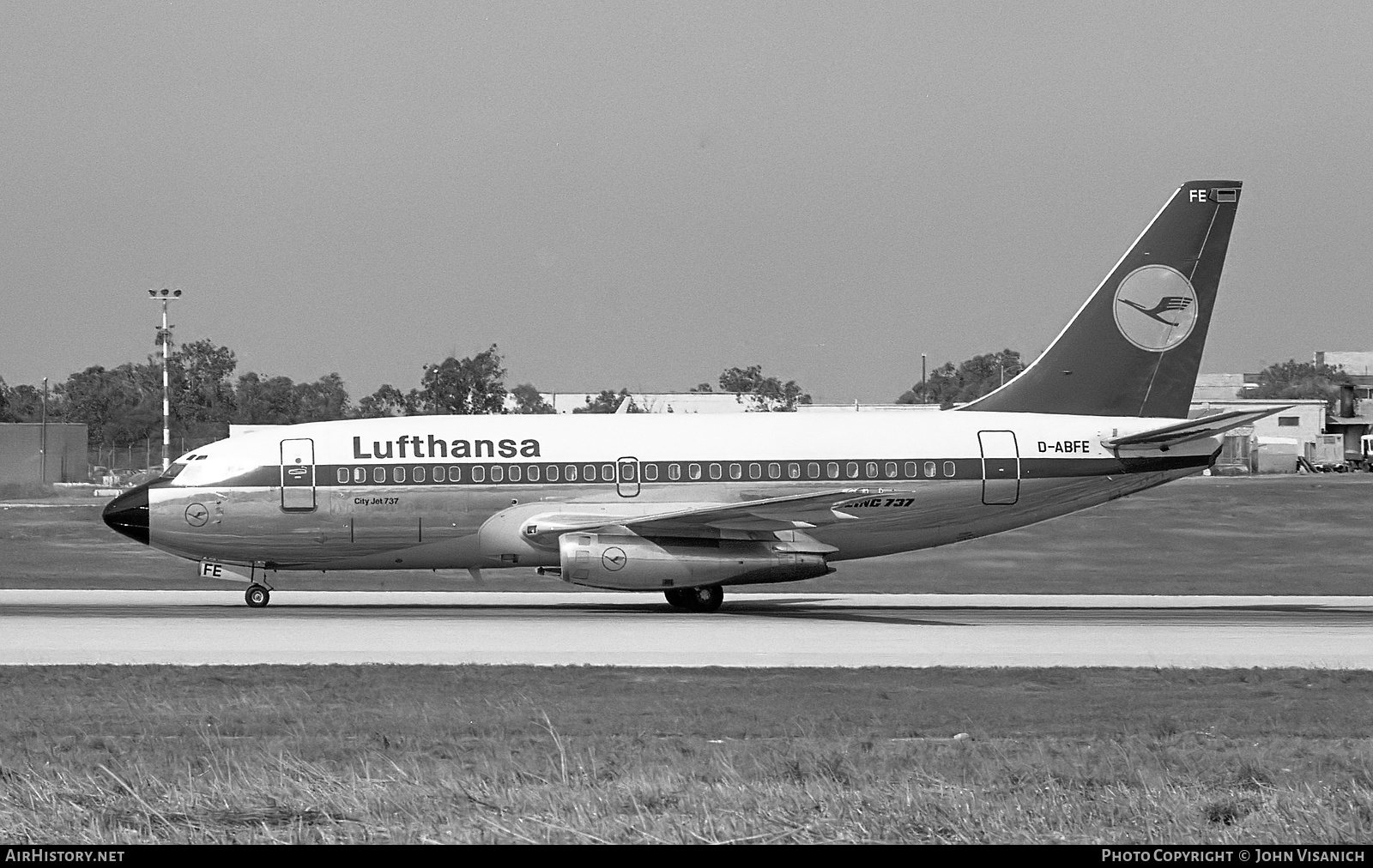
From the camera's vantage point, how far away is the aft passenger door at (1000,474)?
3014cm

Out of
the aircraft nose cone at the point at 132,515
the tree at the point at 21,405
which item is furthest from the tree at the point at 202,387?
the aircraft nose cone at the point at 132,515

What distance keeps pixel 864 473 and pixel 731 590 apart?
7137 millimetres

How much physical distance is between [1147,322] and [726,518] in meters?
9.74

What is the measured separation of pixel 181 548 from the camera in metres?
29.7

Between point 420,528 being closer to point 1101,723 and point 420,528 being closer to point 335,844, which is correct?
point 1101,723

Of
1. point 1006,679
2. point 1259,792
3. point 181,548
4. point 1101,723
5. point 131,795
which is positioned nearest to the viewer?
point 131,795

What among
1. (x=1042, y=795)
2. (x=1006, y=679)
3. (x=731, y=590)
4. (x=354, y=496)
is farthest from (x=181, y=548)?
(x=1042, y=795)

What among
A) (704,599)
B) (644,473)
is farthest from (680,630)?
(644,473)

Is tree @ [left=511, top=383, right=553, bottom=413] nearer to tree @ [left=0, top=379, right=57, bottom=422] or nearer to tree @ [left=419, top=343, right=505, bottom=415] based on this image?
tree @ [left=419, top=343, right=505, bottom=415]

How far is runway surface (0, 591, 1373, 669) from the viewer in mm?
21719

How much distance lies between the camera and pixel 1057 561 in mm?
44594

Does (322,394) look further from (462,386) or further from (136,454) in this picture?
(462,386)

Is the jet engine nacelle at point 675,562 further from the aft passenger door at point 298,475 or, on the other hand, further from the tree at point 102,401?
the tree at point 102,401

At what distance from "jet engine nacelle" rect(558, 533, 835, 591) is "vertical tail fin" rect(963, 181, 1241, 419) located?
5720mm
